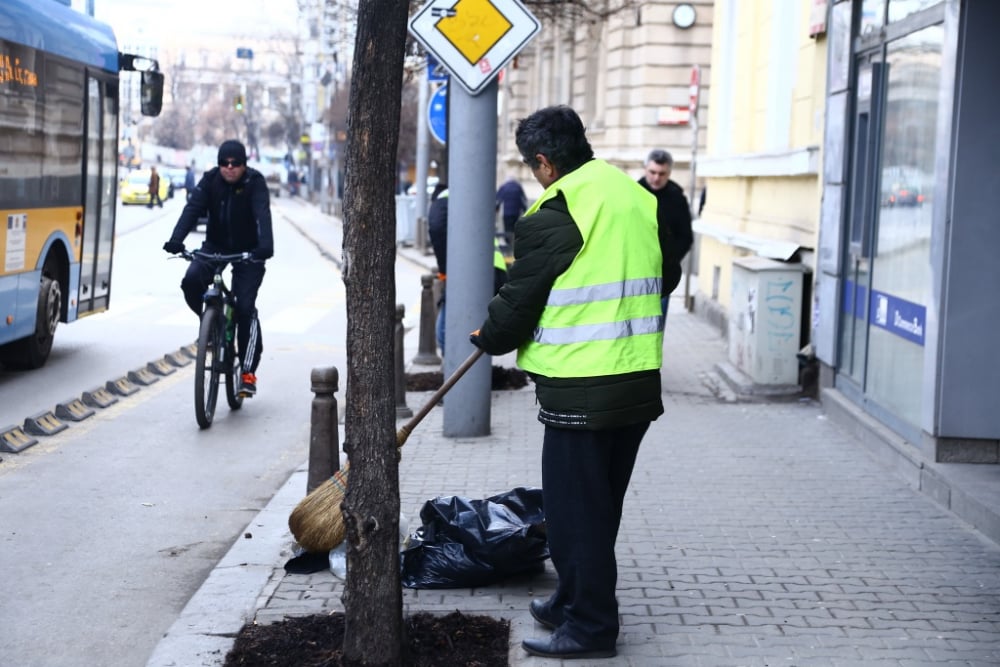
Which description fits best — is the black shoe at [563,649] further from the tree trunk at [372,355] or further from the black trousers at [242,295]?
the black trousers at [242,295]

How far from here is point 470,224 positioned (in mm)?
9023

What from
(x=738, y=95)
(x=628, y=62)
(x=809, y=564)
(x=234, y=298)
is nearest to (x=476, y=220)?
(x=234, y=298)

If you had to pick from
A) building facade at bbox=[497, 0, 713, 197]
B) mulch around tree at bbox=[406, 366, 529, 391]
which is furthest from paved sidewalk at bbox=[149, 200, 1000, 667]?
building facade at bbox=[497, 0, 713, 197]

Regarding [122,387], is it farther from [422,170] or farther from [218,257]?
[422,170]

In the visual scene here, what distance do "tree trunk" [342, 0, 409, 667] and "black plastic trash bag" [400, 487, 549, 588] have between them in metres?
0.83

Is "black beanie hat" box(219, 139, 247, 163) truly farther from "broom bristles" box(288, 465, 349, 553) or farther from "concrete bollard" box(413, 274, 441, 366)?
"broom bristles" box(288, 465, 349, 553)

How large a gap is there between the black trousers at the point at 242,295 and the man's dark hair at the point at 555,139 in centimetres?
536

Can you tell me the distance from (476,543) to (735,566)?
47.0 inches

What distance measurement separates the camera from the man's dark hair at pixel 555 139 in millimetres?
4824

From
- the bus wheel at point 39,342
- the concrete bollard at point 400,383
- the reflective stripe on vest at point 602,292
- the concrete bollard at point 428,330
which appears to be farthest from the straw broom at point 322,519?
the bus wheel at point 39,342

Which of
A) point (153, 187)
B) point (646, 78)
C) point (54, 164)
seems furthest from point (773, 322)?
point (153, 187)

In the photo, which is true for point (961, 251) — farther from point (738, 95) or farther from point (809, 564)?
point (738, 95)

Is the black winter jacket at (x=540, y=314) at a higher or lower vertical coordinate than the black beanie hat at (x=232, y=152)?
lower

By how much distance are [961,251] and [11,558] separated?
4.91 metres
